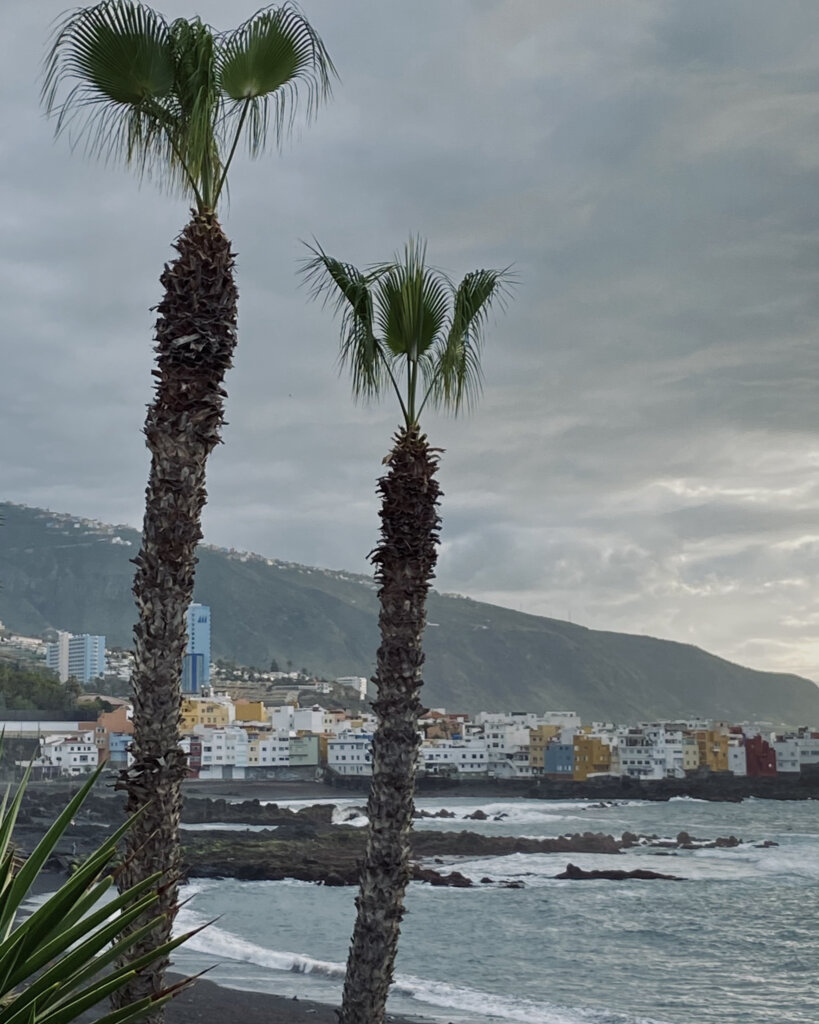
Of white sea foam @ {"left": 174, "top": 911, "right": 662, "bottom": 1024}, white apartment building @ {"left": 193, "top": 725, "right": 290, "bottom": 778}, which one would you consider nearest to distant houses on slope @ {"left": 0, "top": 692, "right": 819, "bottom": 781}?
white apartment building @ {"left": 193, "top": 725, "right": 290, "bottom": 778}

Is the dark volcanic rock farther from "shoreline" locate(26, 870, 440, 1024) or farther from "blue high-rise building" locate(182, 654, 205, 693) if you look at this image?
"blue high-rise building" locate(182, 654, 205, 693)

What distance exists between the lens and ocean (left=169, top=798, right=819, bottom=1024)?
52.6 ft

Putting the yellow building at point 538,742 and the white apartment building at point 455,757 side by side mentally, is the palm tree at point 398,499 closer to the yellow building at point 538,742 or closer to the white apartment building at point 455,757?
the white apartment building at point 455,757

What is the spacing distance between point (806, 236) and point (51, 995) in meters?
19.9

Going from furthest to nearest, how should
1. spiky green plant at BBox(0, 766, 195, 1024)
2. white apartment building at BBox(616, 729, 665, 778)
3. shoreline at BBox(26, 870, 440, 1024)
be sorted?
white apartment building at BBox(616, 729, 665, 778) < shoreline at BBox(26, 870, 440, 1024) < spiky green plant at BBox(0, 766, 195, 1024)

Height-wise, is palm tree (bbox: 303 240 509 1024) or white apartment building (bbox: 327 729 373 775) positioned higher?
palm tree (bbox: 303 240 509 1024)

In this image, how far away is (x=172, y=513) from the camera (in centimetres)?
412

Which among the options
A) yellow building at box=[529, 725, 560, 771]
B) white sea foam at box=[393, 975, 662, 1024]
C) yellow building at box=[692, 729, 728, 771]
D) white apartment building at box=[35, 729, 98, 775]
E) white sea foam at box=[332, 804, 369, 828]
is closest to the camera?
white sea foam at box=[393, 975, 662, 1024]

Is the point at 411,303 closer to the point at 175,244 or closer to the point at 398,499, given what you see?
the point at 398,499

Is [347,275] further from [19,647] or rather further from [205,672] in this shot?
[19,647]

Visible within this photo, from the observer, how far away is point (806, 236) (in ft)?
64.0

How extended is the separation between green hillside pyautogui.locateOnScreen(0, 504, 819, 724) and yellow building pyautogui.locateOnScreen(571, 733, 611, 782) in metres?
13.2

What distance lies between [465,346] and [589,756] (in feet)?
116

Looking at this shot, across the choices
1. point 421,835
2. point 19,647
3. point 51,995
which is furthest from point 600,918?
point 19,647
